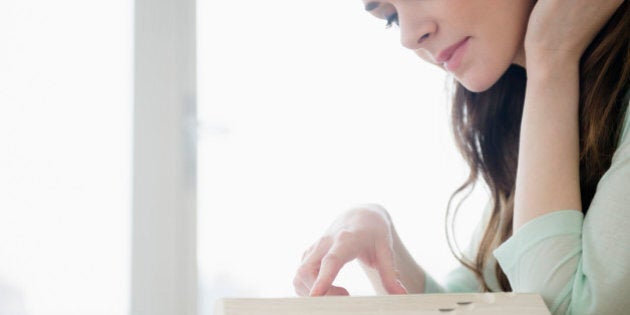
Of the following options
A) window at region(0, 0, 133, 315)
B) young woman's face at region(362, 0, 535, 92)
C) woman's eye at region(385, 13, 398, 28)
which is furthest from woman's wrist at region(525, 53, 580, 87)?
window at region(0, 0, 133, 315)

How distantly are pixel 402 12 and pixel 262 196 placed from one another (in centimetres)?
77

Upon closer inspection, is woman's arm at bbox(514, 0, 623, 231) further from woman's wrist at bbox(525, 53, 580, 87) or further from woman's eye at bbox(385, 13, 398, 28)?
woman's eye at bbox(385, 13, 398, 28)

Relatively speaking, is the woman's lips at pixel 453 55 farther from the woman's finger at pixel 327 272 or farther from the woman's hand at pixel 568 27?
the woman's finger at pixel 327 272

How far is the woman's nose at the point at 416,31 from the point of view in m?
0.83

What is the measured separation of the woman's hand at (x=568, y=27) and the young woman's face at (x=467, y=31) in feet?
0.27

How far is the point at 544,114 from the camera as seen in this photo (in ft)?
2.31

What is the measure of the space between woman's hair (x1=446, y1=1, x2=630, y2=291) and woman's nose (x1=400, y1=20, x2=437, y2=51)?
171 millimetres

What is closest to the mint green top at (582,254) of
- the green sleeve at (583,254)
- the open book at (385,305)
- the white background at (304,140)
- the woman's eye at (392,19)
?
the green sleeve at (583,254)

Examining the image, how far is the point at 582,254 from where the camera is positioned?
0.62 m

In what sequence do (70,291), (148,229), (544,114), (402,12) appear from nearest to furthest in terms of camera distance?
(544,114) < (402,12) < (70,291) < (148,229)

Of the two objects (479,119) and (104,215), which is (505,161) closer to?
(479,119)

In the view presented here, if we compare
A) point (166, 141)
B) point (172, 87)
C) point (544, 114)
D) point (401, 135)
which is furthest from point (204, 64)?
point (544, 114)

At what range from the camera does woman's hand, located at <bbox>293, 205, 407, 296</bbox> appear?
696 mm

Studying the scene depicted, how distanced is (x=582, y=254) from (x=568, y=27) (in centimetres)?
25
